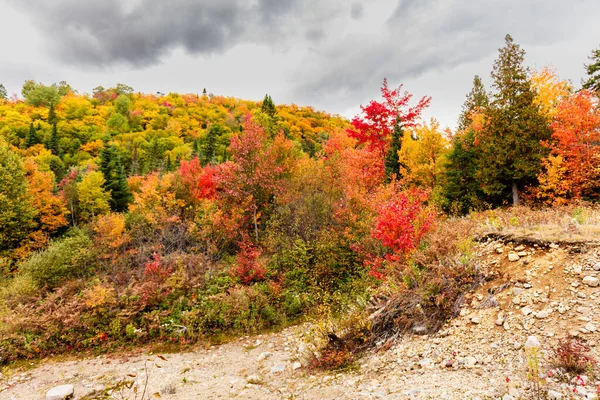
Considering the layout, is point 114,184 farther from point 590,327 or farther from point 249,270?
point 590,327

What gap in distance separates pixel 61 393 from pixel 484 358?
12189 mm

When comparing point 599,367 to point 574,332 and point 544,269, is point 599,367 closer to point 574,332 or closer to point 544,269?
point 574,332

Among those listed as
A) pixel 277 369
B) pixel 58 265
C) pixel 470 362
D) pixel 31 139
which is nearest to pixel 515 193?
pixel 470 362

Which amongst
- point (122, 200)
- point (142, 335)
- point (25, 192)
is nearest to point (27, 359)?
point (142, 335)

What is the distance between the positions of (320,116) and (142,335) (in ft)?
310

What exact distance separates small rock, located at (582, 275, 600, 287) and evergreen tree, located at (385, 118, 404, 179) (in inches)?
696

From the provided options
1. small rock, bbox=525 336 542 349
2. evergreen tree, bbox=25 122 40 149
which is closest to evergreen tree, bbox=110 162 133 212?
evergreen tree, bbox=25 122 40 149

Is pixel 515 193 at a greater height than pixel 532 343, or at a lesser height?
greater

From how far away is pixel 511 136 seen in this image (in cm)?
1864

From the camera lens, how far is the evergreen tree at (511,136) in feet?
60.2

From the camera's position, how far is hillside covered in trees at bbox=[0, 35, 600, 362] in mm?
12695

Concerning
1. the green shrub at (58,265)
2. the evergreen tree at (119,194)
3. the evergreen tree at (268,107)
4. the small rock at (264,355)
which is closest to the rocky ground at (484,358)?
the small rock at (264,355)

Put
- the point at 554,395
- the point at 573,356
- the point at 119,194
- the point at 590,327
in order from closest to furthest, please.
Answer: the point at 554,395 → the point at 573,356 → the point at 590,327 → the point at 119,194

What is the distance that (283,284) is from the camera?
589 inches
